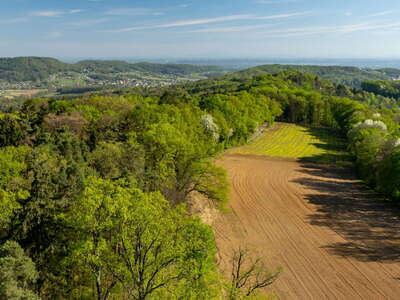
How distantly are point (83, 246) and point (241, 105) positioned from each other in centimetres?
6696

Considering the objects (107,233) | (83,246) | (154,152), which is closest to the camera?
(83,246)

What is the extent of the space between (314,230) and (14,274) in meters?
30.0

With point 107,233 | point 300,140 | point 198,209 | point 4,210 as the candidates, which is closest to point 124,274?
point 107,233

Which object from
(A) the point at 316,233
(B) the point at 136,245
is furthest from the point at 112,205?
(A) the point at 316,233

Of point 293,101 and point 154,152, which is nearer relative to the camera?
point 154,152

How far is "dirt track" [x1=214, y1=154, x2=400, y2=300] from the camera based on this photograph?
24.8 metres

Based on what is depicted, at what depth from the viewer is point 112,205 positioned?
14.2m

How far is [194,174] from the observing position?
33.5 meters

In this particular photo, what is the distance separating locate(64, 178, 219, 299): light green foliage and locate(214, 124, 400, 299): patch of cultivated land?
12.7 m

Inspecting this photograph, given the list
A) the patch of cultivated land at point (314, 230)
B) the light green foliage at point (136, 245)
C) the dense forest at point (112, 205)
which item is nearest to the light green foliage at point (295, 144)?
the patch of cultivated land at point (314, 230)

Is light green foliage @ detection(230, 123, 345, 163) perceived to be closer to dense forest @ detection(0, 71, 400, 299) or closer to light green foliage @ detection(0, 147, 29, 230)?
A: dense forest @ detection(0, 71, 400, 299)

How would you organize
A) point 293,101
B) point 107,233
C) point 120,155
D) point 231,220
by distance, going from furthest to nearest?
point 293,101 < point 231,220 < point 120,155 < point 107,233

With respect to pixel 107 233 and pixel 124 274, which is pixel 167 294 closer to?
pixel 124 274

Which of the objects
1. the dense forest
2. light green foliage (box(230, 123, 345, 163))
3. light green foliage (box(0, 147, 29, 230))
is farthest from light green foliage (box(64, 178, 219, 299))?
light green foliage (box(230, 123, 345, 163))
